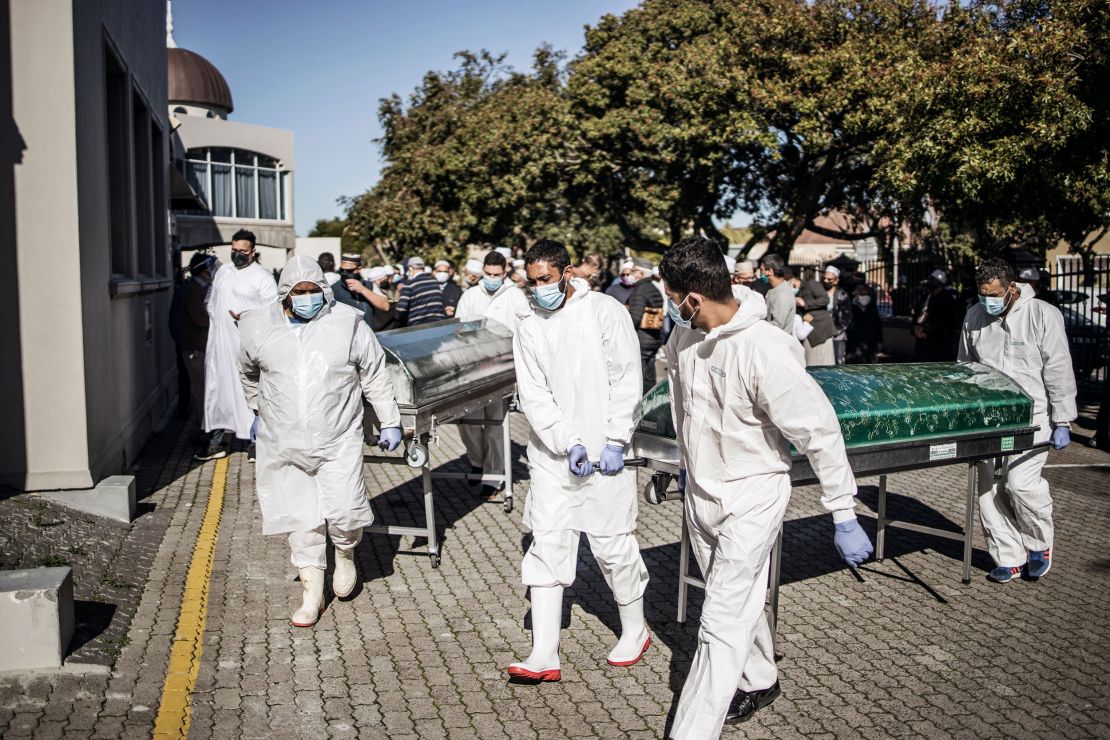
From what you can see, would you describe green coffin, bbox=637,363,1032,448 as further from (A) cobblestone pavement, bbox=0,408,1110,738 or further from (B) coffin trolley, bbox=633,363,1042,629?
(A) cobblestone pavement, bbox=0,408,1110,738

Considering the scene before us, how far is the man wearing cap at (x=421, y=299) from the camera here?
13062 millimetres

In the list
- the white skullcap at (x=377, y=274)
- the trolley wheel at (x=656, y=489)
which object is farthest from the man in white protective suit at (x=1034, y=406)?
the white skullcap at (x=377, y=274)

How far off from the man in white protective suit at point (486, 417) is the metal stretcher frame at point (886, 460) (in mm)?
3204

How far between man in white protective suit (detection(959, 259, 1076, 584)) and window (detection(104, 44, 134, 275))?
8580mm

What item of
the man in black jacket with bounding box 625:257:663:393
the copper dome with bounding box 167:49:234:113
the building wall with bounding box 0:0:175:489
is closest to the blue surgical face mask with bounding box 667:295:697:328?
the building wall with bounding box 0:0:175:489

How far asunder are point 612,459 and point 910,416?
1918 millimetres

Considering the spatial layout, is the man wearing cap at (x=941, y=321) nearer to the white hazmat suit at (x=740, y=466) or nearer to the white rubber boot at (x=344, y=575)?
the white rubber boot at (x=344, y=575)

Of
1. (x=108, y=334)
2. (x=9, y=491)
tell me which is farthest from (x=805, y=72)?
(x=9, y=491)

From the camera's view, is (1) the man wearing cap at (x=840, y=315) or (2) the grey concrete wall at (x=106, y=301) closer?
(2) the grey concrete wall at (x=106, y=301)

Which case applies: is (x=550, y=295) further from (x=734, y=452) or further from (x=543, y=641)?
(x=543, y=641)

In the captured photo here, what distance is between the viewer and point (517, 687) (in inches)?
194

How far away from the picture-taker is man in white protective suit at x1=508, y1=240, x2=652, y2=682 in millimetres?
4945

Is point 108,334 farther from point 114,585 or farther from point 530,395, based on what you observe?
point 530,395

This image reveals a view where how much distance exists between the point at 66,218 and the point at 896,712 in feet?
21.0
